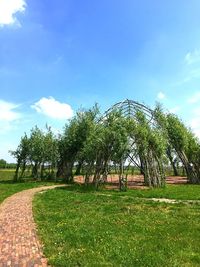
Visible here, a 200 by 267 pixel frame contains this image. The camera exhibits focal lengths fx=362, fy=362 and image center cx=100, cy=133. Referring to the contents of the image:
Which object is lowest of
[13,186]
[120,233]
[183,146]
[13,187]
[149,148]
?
[120,233]

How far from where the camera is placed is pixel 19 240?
1091 cm

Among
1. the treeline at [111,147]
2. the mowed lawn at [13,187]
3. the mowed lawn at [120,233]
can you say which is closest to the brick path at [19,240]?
the mowed lawn at [120,233]

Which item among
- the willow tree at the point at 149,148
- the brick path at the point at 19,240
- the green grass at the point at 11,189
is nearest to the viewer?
the brick path at the point at 19,240

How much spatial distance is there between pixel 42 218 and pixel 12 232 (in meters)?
2.42

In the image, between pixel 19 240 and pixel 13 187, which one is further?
pixel 13 187

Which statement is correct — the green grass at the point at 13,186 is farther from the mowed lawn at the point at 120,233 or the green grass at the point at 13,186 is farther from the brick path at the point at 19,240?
the mowed lawn at the point at 120,233

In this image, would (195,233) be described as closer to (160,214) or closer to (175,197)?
(160,214)

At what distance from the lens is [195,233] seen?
37.3 ft

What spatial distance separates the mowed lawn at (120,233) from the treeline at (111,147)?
9454mm

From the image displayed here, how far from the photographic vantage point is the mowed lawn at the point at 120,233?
880cm

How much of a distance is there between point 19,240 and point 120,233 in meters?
3.13

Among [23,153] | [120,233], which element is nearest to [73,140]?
[23,153]

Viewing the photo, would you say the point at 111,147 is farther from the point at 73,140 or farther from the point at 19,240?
the point at 19,240

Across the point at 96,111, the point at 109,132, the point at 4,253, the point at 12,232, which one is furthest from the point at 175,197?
the point at 96,111
